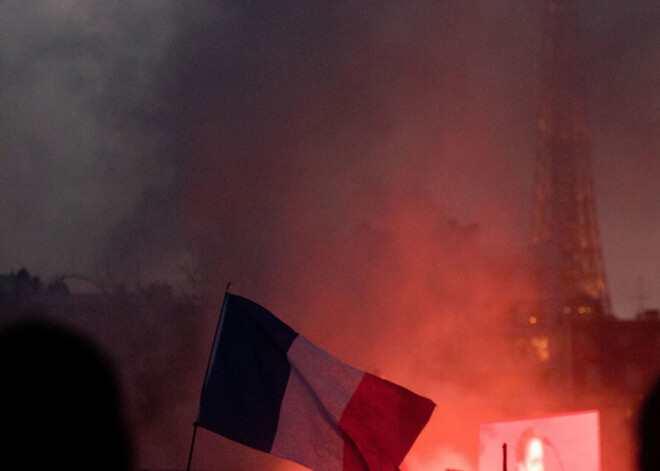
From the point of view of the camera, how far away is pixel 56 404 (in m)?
4.59

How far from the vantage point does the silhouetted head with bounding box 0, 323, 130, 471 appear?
440cm

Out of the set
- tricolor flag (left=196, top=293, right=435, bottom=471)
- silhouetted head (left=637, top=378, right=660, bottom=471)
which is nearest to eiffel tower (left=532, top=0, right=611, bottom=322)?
silhouetted head (left=637, top=378, right=660, bottom=471)

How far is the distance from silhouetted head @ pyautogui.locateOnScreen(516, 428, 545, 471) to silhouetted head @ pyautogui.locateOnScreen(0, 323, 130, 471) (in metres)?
2.92

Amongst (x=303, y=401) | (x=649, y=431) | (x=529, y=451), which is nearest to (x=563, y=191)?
(x=649, y=431)

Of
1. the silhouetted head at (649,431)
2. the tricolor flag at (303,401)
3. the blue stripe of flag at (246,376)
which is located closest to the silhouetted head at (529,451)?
the tricolor flag at (303,401)

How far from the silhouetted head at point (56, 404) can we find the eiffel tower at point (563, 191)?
4344 mm

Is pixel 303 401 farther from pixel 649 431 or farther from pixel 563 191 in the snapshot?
pixel 649 431

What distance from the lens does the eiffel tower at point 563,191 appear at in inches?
235

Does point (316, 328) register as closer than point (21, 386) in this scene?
No

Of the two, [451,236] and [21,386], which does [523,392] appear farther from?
[21,386]

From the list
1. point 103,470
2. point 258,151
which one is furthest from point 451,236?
point 103,470

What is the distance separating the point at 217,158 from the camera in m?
5.05

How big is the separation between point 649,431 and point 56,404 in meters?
7.53

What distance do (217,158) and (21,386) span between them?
2.24m
